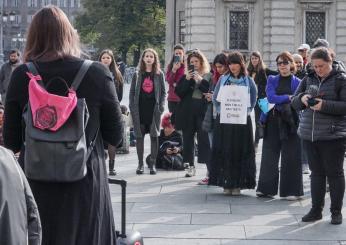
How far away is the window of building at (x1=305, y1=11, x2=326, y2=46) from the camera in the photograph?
122 ft

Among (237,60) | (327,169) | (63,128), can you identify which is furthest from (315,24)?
(63,128)

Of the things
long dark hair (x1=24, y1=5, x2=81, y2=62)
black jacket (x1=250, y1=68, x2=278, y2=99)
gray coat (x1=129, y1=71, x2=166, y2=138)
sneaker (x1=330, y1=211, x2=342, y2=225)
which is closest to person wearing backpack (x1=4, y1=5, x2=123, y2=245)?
long dark hair (x1=24, y1=5, x2=81, y2=62)

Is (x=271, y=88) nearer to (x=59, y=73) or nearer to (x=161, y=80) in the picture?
(x=161, y=80)

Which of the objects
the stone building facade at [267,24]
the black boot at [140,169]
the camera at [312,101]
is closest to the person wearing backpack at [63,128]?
the camera at [312,101]

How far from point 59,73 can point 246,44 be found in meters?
33.1

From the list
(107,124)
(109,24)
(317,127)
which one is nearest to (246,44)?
(109,24)

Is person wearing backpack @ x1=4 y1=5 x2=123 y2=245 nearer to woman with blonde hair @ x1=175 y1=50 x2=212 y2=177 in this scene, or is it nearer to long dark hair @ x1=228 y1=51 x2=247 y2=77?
long dark hair @ x1=228 y1=51 x2=247 y2=77

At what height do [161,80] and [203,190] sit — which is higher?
[161,80]

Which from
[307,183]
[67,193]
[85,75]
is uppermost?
[85,75]

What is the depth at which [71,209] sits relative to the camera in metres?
4.97

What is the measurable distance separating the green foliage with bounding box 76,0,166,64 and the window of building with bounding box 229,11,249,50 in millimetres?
23374

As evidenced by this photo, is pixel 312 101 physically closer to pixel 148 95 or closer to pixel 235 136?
pixel 235 136

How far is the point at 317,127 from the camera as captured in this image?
8922 mm

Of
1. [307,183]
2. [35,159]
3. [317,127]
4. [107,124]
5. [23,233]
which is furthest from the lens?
[307,183]
